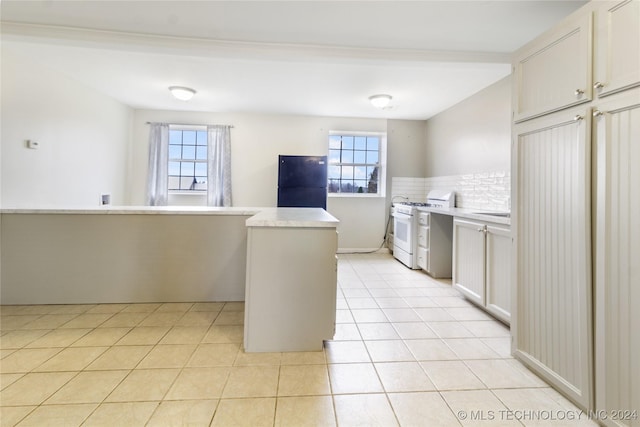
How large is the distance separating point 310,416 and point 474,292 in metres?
2.00

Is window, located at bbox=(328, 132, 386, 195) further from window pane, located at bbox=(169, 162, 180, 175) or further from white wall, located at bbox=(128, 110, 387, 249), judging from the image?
window pane, located at bbox=(169, 162, 180, 175)

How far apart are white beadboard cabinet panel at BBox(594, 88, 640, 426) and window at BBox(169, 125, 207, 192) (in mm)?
4898

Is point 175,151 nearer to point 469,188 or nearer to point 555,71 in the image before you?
point 469,188

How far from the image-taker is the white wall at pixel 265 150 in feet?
15.6

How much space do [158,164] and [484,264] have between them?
488 cm

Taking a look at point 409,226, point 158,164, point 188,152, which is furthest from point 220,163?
point 409,226

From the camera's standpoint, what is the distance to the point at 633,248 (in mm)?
1153

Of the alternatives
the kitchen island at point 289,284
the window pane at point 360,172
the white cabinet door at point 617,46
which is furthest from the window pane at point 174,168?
the white cabinet door at point 617,46

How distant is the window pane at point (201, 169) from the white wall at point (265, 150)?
0.43 m

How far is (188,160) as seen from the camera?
4.87m

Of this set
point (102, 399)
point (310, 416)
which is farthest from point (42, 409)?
point (310, 416)

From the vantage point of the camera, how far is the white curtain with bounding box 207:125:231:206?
4.74 meters

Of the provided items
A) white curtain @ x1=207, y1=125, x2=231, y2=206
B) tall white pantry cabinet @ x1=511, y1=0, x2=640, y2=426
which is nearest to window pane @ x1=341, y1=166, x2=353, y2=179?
white curtain @ x1=207, y1=125, x2=231, y2=206

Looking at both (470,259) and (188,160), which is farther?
(188,160)
